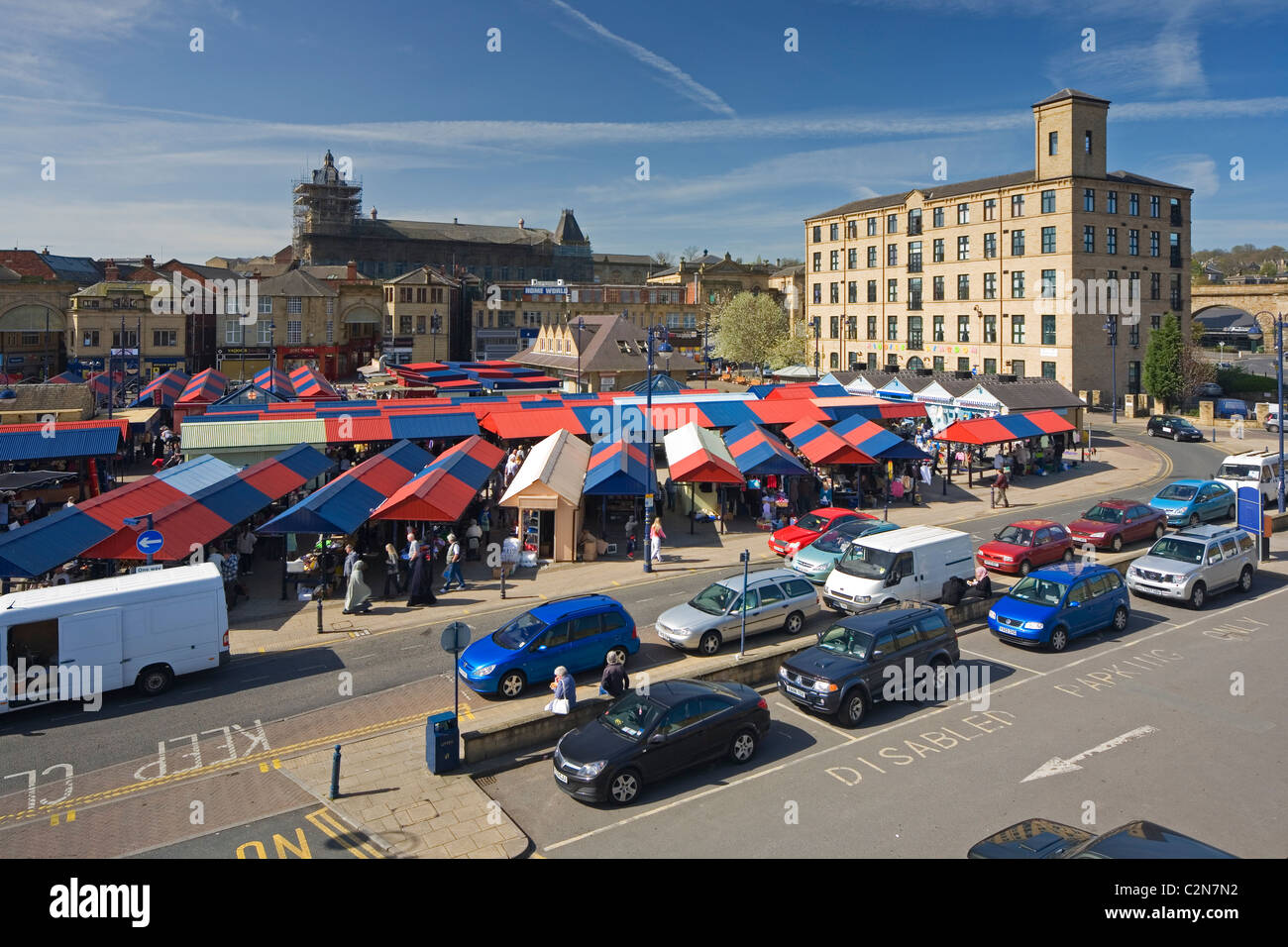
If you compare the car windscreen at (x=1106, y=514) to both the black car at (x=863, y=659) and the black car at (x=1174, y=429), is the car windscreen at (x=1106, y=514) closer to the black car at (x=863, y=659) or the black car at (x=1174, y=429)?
the black car at (x=863, y=659)

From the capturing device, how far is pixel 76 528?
20.3 m

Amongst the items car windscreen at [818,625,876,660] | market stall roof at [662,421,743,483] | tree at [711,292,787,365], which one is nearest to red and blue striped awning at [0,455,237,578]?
market stall roof at [662,421,743,483]

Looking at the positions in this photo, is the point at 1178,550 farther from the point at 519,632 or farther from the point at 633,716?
the point at 519,632

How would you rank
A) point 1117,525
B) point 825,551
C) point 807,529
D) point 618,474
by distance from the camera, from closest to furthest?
1. point 825,551
2. point 1117,525
3. point 807,529
4. point 618,474

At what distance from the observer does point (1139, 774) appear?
1263 cm

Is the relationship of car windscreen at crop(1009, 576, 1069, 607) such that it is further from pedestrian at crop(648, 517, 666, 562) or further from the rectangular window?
the rectangular window

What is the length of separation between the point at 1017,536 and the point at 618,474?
11929 millimetres

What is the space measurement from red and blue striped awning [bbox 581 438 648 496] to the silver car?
8136mm

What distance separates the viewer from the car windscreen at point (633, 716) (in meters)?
12.4

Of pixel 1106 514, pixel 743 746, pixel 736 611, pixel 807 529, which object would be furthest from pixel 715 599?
pixel 1106 514

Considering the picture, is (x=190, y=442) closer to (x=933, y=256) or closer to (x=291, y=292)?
(x=291, y=292)

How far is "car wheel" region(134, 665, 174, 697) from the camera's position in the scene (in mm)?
16062

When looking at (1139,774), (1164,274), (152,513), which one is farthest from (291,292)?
(1139,774)

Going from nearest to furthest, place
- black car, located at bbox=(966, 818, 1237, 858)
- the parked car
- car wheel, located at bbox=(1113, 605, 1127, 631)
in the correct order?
black car, located at bbox=(966, 818, 1237, 858)
car wheel, located at bbox=(1113, 605, 1127, 631)
the parked car
